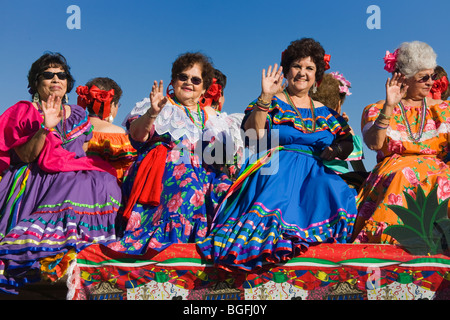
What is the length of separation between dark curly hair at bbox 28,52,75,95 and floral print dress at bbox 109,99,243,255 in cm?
83

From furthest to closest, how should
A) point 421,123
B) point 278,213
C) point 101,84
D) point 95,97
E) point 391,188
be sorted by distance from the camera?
point 101,84 < point 95,97 < point 421,123 < point 391,188 < point 278,213

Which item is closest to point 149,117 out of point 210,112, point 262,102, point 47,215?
point 210,112

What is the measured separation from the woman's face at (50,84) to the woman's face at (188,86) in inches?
41.2

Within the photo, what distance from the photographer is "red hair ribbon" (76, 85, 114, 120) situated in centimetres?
621

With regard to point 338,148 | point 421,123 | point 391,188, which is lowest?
point 391,188

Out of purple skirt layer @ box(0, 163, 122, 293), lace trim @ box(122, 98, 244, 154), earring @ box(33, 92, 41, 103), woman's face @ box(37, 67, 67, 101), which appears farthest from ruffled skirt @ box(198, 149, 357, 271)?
earring @ box(33, 92, 41, 103)

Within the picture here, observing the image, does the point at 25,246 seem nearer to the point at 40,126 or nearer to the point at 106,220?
the point at 106,220

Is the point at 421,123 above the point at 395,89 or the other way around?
the other way around

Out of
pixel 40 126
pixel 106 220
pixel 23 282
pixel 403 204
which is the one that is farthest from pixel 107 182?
pixel 403 204

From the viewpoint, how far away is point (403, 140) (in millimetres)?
4891

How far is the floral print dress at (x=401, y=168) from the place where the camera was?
445cm

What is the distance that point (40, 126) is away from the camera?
506 centimetres

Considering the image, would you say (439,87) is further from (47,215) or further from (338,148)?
(47,215)

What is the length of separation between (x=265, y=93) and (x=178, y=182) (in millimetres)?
1019
